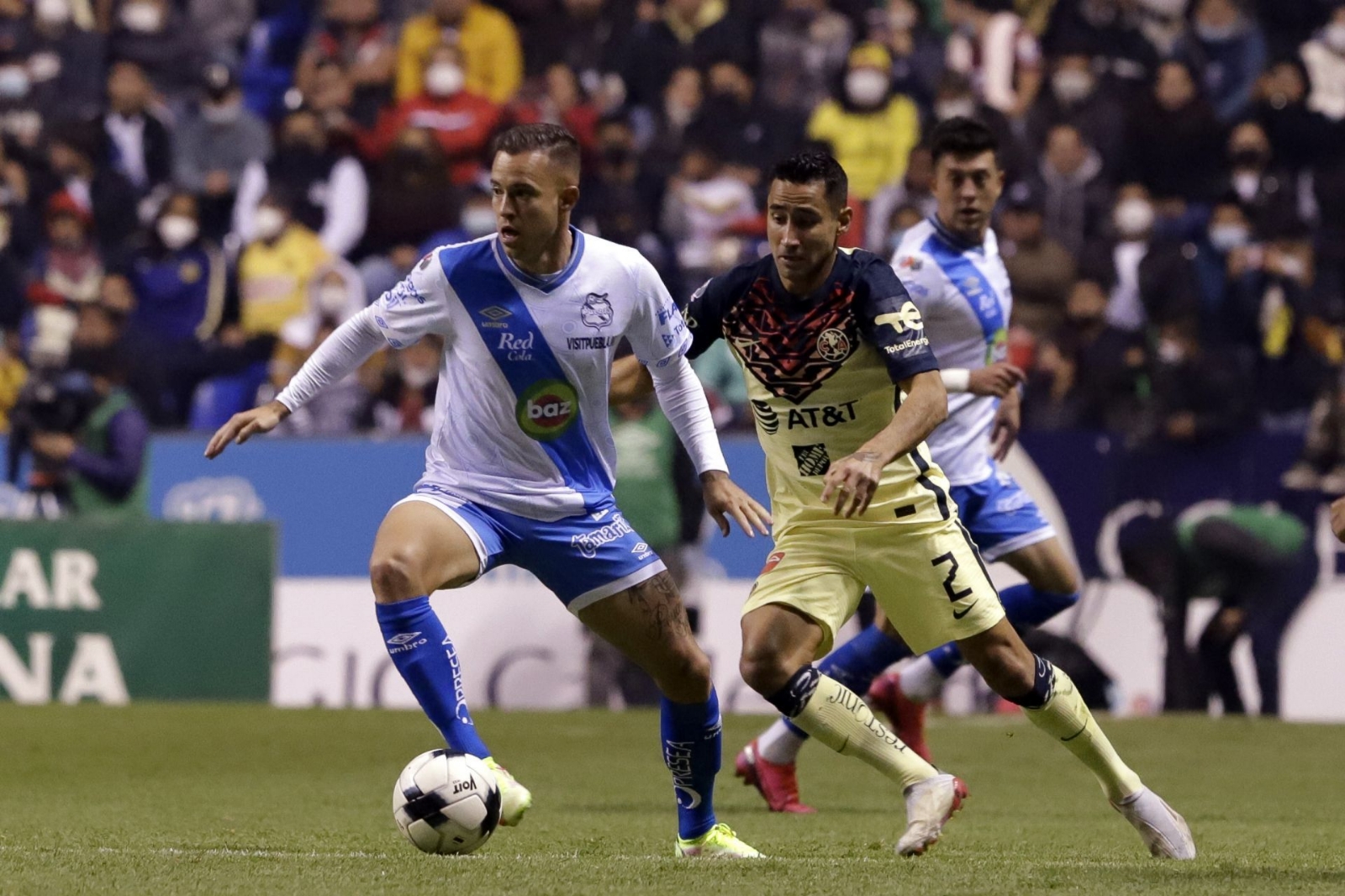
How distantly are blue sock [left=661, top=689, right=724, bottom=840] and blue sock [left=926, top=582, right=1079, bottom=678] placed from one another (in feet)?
8.56

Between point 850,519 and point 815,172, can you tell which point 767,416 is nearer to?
point 850,519

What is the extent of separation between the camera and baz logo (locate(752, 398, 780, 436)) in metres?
6.41

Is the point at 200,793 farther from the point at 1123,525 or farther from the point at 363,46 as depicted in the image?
the point at 363,46

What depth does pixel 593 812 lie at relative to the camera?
7766 millimetres

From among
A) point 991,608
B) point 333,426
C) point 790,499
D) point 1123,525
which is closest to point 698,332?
point 790,499

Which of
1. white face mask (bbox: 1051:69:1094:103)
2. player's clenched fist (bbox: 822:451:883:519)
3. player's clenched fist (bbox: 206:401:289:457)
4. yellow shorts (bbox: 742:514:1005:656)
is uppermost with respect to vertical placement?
white face mask (bbox: 1051:69:1094:103)

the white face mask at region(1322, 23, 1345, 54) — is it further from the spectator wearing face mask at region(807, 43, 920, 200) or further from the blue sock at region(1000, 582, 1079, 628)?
the blue sock at region(1000, 582, 1079, 628)

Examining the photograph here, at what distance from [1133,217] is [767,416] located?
8.75 meters

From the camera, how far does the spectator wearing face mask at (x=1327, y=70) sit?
1496 cm

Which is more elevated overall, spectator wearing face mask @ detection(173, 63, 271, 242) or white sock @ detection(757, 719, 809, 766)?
spectator wearing face mask @ detection(173, 63, 271, 242)

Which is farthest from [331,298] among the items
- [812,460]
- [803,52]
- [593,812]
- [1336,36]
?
[812,460]

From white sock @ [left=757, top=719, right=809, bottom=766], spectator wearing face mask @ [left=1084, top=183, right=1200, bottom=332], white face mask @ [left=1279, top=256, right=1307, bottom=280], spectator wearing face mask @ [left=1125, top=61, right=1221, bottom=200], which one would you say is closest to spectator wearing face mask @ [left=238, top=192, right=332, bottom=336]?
spectator wearing face mask @ [left=1084, top=183, right=1200, bottom=332]

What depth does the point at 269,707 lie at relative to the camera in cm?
1234

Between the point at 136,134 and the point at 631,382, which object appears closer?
the point at 631,382
